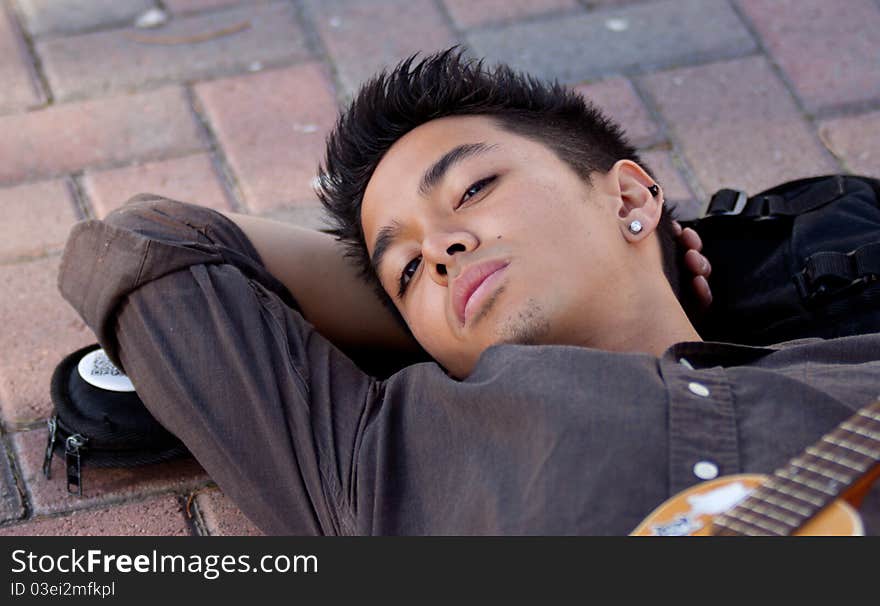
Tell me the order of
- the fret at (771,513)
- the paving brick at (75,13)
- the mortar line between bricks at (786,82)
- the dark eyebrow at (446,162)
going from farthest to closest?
the paving brick at (75,13)
the mortar line between bricks at (786,82)
the dark eyebrow at (446,162)
the fret at (771,513)

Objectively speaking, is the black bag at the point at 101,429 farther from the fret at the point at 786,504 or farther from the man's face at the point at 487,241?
the fret at the point at 786,504

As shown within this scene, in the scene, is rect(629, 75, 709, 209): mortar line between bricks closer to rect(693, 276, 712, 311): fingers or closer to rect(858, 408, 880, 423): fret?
rect(693, 276, 712, 311): fingers

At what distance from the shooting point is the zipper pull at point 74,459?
1919 millimetres

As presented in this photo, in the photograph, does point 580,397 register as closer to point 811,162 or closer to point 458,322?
point 458,322

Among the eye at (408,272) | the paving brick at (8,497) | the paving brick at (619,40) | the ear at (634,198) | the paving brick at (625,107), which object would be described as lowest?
the paving brick at (8,497)

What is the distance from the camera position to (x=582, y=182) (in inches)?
72.6

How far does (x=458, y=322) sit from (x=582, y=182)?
1.00ft

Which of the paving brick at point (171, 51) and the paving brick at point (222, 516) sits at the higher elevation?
the paving brick at point (171, 51)

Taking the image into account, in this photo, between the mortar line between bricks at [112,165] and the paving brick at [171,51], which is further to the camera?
the paving brick at [171,51]

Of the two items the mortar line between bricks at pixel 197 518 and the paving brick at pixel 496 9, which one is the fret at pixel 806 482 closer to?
the mortar line between bricks at pixel 197 518

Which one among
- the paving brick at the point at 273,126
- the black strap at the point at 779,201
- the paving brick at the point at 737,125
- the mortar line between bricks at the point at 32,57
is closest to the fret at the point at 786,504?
the black strap at the point at 779,201

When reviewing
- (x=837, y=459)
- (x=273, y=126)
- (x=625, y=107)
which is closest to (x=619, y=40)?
(x=625, y=107)

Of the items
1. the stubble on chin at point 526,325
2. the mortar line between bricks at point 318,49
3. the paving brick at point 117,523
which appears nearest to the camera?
the stubble on chin at point 526,325

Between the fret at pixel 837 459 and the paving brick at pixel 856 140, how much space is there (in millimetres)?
1292
